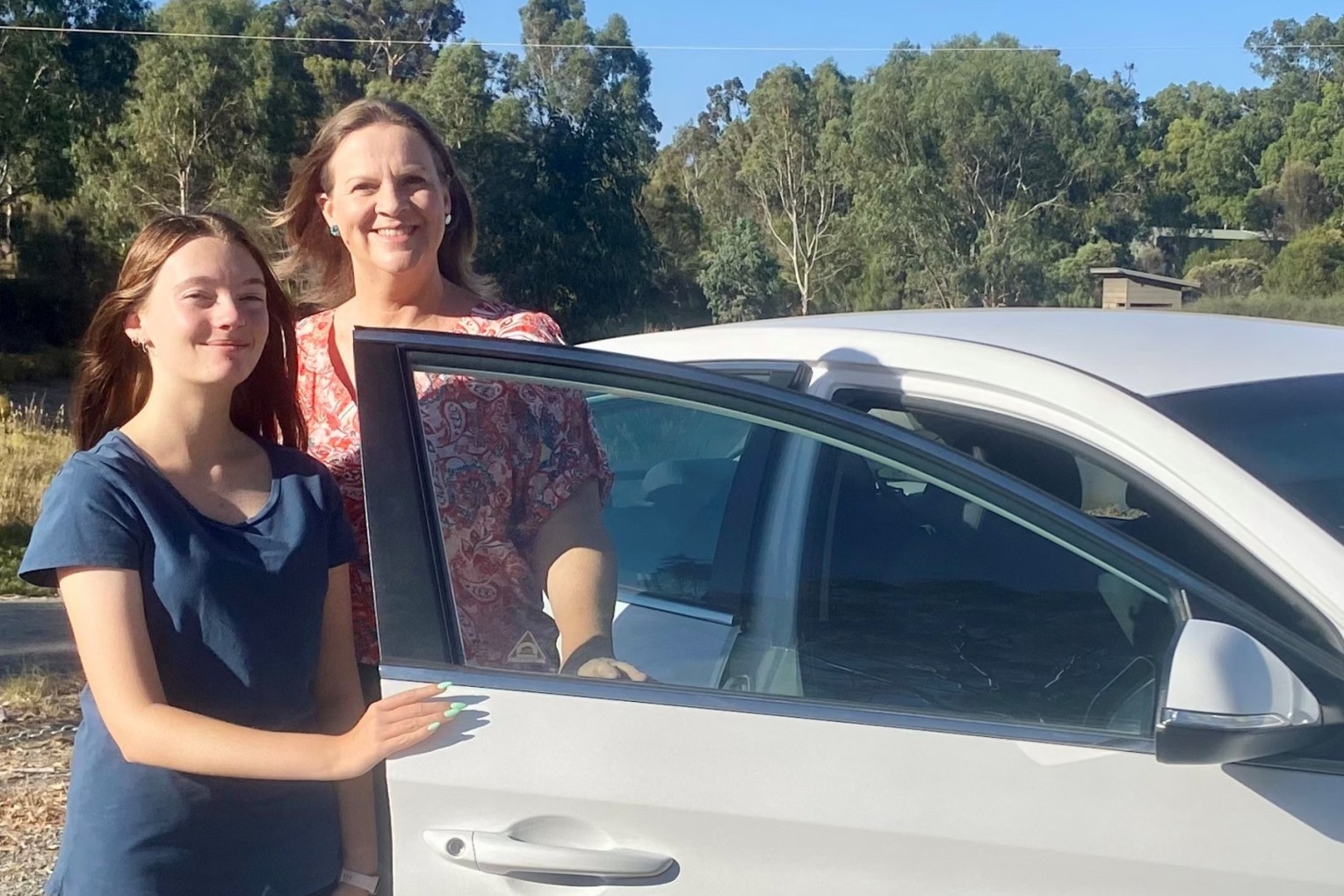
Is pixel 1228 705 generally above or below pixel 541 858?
above

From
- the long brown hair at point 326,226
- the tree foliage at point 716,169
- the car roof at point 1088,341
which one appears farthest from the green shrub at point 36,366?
the car roof at point 1088,341

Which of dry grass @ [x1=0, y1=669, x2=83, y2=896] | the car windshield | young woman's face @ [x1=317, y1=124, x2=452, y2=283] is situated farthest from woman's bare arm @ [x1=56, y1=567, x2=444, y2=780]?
dry grass @ [x1=0, y1=669, x2=83, y2=896]

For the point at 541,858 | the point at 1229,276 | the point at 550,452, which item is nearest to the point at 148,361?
the point at 550,452

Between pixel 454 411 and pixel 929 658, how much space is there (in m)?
0.70

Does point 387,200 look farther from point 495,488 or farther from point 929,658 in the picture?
point 929,658

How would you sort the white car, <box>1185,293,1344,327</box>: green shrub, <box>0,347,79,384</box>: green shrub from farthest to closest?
<box>0,347,79,384</box>: green shrub < <box>1185,293,1344,327</box>: green shrub < the white car

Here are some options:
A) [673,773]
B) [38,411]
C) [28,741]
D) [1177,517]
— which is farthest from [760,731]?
[38,411]

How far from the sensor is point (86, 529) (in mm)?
1634

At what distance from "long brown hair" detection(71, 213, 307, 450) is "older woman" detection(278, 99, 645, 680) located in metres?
0.12

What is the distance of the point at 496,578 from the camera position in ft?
5.90

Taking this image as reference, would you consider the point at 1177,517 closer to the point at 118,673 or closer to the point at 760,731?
the point at 760,731

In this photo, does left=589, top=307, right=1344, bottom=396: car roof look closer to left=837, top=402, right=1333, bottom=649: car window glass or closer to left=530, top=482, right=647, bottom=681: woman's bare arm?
left=837, top=402, right=1333, bottom=649: car window glass

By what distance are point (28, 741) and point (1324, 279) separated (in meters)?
35.3

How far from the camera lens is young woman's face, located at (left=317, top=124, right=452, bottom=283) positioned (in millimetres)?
2148
